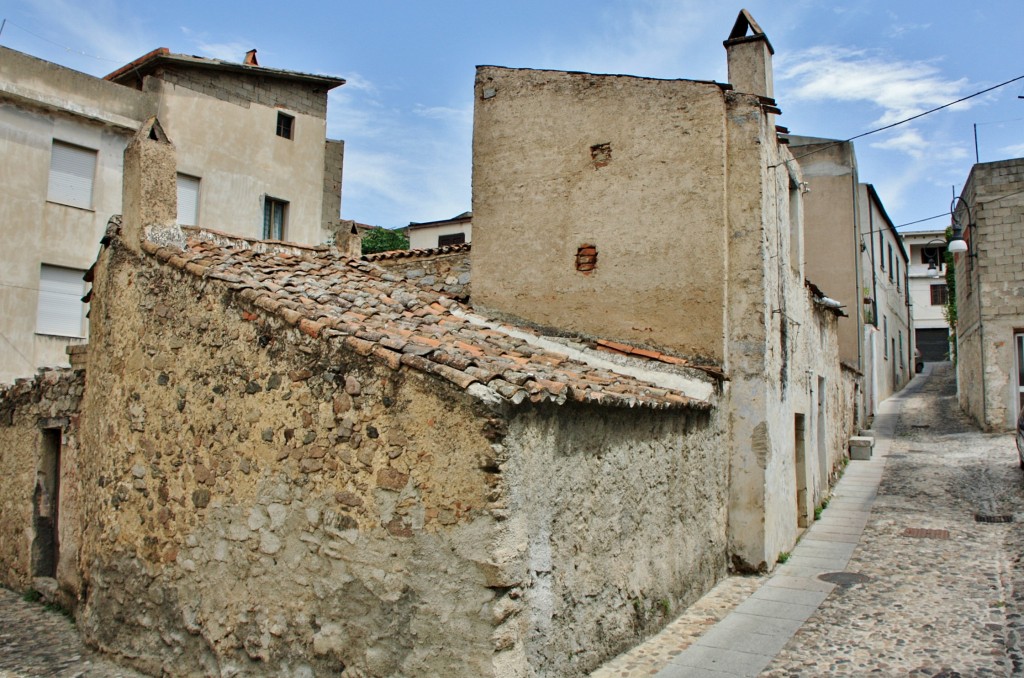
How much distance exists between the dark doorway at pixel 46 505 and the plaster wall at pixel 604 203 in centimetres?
520

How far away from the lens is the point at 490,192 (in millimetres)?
10133

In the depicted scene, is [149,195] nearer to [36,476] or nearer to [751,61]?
[36,476]

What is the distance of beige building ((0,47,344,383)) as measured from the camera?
15.4m

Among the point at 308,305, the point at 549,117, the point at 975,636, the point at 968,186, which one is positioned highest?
the point at 968,186

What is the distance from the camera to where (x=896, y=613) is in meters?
7.55

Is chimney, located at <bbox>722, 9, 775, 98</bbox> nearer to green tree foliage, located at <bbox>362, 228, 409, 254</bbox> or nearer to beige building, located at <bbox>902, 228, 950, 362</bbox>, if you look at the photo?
green tree foliage, located at <bbox>362, 228, 409, 254</bbox>

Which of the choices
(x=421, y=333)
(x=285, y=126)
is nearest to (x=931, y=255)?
(x=285, y=126)

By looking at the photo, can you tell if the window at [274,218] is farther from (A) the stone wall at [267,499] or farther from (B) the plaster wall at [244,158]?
(A) the stone wall at [267,499]

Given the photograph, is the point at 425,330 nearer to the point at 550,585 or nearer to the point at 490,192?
the point at 550,585

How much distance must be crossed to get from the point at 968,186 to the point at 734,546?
1314cm

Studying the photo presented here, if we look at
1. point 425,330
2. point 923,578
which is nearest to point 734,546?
point 923,578

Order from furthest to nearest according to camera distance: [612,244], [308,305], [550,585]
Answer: [612,244] < [308,305] < [550,585]

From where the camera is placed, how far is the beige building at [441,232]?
3078 cm

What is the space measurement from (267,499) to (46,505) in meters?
4.64
